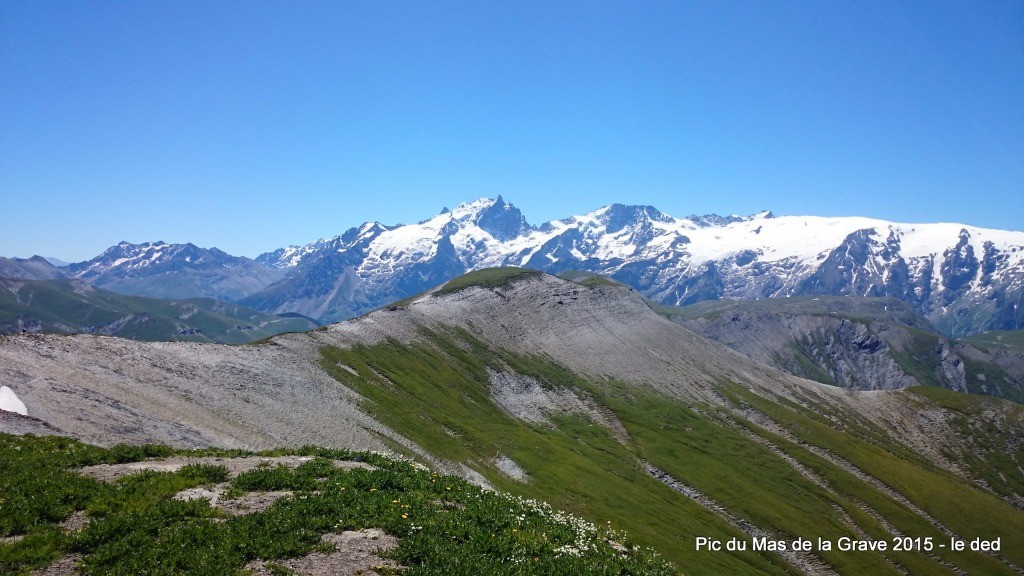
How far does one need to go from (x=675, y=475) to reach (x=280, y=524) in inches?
6008

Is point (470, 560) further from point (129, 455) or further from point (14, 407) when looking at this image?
point (14, 407)

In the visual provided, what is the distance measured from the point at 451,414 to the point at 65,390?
80.1 meters

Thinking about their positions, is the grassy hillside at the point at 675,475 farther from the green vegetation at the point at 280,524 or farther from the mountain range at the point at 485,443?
the green vegetation at the point at 280,524

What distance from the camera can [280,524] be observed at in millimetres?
19641

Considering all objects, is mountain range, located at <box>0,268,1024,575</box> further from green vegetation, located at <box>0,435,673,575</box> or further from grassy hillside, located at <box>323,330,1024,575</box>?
grassy hillside, located at <box>323,330,1024,575</box>

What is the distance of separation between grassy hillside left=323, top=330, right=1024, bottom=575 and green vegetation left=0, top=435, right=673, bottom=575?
76.0m

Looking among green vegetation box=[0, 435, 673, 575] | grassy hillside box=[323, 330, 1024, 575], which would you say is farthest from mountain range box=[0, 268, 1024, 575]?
grassy hillside box=[323, 330, 1024, 575]

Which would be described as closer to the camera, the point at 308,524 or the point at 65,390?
the point at 308,524

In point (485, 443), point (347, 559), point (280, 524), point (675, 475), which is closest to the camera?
point (347, 559)

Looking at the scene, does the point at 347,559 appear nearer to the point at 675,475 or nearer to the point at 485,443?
the point at 485,443

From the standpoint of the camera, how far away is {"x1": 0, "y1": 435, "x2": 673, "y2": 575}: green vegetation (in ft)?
56.9

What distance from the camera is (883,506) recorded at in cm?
16775

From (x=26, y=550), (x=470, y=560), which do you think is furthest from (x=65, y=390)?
(x=470, y=560)

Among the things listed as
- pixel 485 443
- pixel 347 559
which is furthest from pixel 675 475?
pixel 347 559
